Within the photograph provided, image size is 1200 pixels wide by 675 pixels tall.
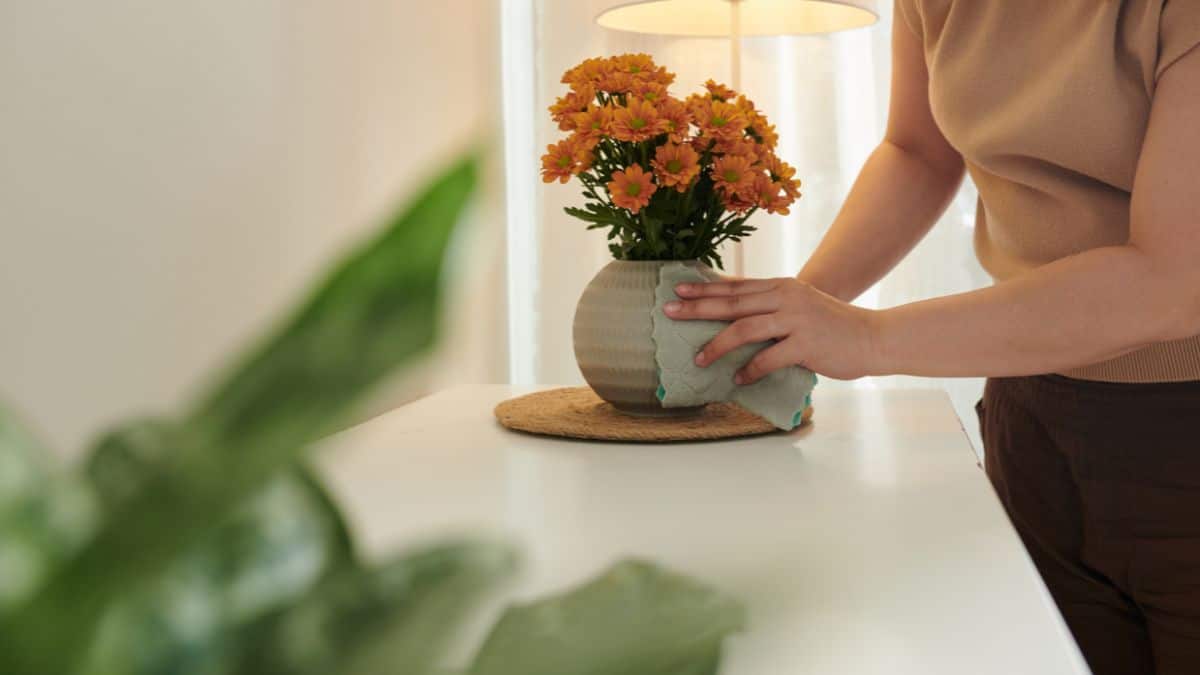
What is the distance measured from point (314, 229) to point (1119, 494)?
31.2 inches

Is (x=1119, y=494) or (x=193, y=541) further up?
(x=193, y=541)

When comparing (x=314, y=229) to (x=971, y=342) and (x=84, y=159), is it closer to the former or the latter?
(x=84, y=159)

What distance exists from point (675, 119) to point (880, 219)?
373mm

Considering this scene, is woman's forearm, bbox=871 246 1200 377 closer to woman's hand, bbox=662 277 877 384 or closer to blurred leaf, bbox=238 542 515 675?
woman's hand, bbox=662 277 877 384

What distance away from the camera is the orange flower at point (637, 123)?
1.06 m

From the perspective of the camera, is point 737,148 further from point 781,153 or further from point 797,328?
point 781,153

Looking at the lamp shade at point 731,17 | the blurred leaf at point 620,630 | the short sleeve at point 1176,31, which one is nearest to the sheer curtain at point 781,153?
the lamp shade at point 731,17

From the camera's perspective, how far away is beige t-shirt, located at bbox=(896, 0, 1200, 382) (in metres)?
0.99

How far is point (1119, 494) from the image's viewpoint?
104 cm

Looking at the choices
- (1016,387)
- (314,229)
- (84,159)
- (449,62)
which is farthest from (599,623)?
(449,62)

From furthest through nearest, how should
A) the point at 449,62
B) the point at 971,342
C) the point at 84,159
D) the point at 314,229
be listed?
the point at 449,62 → the point at 314,229 → the point at 971,342 → the point at 84,159

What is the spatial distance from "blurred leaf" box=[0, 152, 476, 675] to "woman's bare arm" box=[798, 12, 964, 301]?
4.09ft

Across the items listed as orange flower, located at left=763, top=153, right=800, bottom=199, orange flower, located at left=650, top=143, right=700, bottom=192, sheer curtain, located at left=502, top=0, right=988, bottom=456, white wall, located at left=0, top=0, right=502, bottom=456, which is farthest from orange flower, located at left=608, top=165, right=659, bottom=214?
sheer curtain, located at left=502, top=0, right=988, bottom=456

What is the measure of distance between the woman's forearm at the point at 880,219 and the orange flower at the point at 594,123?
13.6 inches
